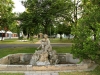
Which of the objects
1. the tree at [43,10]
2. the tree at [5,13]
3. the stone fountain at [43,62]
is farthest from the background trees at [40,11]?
the stone fountain at [43,62]

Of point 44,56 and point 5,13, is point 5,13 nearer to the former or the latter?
point 5,13

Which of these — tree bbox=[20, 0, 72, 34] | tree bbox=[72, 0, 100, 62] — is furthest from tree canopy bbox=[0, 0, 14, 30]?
tree bbox=[72, 0, 100, 62]

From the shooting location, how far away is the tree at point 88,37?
7.72m

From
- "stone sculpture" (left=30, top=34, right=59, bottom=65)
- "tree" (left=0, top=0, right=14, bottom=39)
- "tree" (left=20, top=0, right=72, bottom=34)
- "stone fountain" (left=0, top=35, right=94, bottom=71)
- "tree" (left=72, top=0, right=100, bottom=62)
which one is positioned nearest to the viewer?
"tree" (left=72, top=0, right=100, bottom=62)

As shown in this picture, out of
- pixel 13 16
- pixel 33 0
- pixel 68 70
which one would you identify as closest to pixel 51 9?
pixel 33 0

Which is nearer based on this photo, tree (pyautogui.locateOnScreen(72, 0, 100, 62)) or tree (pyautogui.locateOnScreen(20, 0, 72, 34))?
tree (pyautogui.locateOnScreen(72, 0, 100, 62))

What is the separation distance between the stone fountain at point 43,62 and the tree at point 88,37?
1269 mm

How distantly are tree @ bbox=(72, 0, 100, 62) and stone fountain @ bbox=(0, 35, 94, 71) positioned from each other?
1269 mm

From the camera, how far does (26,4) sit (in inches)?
622

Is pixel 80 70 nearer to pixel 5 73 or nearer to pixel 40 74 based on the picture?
pixel 40 74

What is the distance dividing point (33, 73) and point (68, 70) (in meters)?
1.96

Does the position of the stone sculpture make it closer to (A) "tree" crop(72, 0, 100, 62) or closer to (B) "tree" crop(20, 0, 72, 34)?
(A) "tree" crop(72, 0, 100, 62)

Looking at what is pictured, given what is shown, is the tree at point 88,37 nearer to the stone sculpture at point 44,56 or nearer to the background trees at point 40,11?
the stone sculpture at point 44,56

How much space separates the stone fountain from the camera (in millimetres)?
9219
